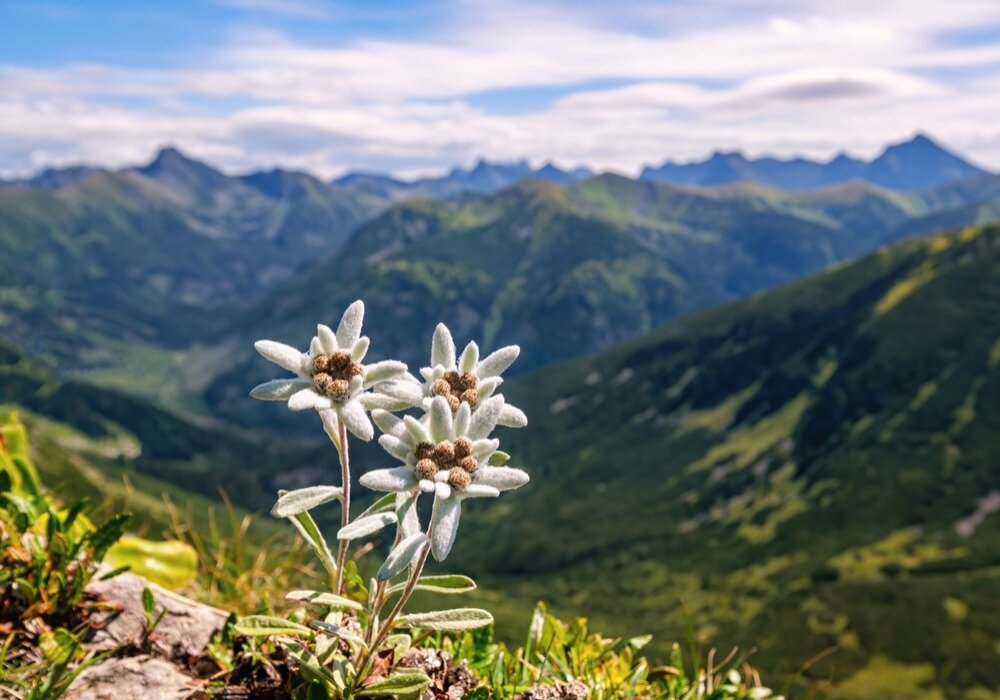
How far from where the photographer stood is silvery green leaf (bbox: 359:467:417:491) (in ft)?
17.4

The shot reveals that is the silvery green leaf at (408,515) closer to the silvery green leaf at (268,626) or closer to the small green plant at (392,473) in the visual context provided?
the small green plant at (392,473)

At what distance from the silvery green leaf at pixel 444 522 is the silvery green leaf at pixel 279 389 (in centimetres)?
141

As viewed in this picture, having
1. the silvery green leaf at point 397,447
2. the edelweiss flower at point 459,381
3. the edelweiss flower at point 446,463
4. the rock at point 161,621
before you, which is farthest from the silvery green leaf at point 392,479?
the rock at point 161,621

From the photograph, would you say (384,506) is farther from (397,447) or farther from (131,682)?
(131,682)

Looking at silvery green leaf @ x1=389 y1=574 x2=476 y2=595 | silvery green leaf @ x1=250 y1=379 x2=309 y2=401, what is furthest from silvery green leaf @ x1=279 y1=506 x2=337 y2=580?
silvery green leaf @ x1=250 y1=379 x2=309 y2=401

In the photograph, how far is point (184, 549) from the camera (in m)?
9.80

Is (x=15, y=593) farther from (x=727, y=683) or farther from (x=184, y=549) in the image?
(x=727, y=683)

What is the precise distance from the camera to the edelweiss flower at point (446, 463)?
536 centimetres

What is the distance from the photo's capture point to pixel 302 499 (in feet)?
20.1

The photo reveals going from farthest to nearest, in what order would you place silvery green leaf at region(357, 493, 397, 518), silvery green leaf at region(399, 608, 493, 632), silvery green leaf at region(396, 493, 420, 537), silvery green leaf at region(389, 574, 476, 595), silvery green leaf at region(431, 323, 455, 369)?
silvery green leaf at region(431, 323, 455, 369)
silvery green leaf at region(389, 574, 476, 595)
silvery green leaf at region(357, 493, 397, 518)
silvery green leaf at region(399, 608, 493, 632)
silvery green leaf at region(396, 493, 420, 537)

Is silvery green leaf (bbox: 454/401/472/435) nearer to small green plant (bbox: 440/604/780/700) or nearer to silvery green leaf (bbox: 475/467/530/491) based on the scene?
silvery green leaf (bbox: 475/467/530/491)

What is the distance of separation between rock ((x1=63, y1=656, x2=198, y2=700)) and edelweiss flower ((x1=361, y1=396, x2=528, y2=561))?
2.98 metres

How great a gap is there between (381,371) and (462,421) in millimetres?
949

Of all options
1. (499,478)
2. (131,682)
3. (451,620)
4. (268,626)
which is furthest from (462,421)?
(131,682)
